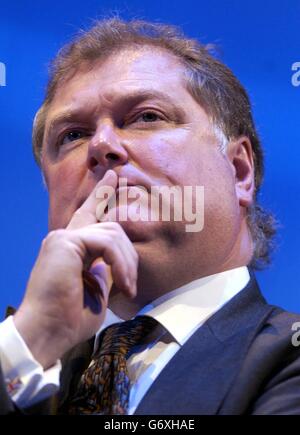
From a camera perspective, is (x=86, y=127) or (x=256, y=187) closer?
(x=86, y=127)

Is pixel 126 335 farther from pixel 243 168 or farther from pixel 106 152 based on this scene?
pixel 243 168

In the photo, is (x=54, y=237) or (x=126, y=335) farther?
(x=126, y=335)

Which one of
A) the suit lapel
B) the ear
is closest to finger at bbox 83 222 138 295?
the suit lapel

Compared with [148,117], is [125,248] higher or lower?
lower

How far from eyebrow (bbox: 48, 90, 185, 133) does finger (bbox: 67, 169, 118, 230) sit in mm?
186

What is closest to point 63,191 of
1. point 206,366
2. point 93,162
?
point 93,162

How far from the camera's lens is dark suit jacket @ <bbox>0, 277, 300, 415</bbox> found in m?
0.91

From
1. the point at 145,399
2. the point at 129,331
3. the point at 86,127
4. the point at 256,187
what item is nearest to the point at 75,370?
the point at 129,331

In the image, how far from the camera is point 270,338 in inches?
39.9

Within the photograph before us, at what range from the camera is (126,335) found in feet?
3.61

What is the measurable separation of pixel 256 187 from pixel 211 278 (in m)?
0.36

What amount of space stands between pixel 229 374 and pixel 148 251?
287 mm

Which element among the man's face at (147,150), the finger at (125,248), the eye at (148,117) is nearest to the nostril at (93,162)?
the man's face at (147,150)

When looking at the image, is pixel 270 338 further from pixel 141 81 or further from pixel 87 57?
pixel 87 57
